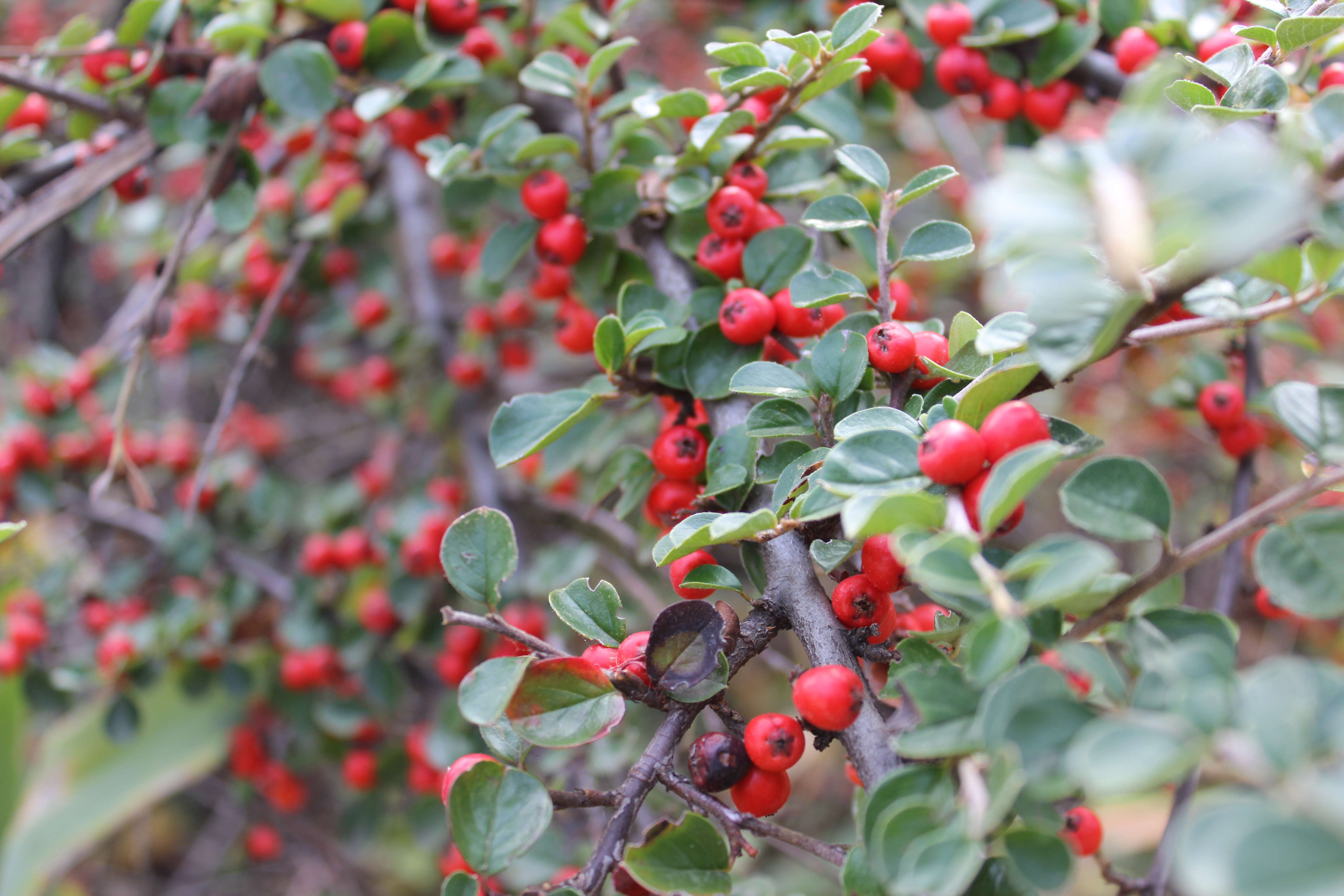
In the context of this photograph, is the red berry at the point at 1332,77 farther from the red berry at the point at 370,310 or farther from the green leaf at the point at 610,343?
the red berry at the point at 370,310

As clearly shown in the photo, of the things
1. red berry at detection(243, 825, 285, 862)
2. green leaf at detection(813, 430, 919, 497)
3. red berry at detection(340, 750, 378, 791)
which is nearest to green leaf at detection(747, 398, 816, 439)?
green leaf at detection(813, 430, 919, 497)

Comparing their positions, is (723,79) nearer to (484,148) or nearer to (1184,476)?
(484,148)

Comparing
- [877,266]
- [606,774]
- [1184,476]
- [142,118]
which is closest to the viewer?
[877,266]

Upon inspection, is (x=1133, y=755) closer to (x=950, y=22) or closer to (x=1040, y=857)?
(x=1040, y=857)

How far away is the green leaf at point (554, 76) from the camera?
147cm

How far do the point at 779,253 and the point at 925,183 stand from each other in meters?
0.29

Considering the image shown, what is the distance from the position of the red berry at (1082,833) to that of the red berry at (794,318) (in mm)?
773

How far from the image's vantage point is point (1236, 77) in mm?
1147

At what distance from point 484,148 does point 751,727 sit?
3.83 ft

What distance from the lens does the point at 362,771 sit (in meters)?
2.46

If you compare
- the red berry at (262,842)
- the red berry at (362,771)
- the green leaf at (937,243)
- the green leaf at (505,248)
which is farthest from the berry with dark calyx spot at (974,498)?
the red berry at (262,842)

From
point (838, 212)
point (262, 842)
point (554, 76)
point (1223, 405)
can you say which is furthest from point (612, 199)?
point (262, 842)

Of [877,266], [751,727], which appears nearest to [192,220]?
[877,266]

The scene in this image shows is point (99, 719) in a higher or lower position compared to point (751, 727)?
lower
